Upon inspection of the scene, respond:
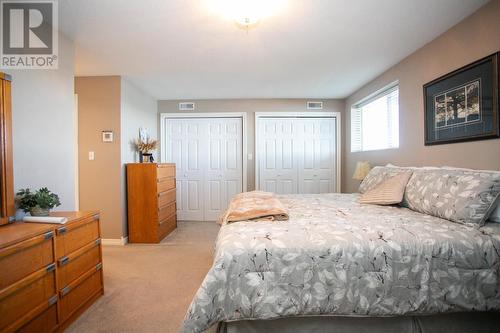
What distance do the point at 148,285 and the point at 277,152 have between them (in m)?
3.20

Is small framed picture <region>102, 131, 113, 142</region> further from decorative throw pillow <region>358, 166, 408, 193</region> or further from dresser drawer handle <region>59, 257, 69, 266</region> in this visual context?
decorative throw pillow <region>358, 166, 408, 193</region>

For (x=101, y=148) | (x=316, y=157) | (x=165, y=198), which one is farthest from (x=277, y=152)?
(x=101, y=148)

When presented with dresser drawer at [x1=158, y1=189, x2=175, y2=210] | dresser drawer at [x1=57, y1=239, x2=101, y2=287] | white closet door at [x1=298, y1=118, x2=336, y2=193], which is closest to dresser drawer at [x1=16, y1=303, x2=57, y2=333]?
dresser drawer at [x1=57, y1=239, x2=101, y2=287]

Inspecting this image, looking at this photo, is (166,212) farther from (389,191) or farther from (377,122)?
(377,122)

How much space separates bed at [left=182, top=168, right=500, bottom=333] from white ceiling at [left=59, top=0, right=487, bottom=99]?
1.72 metres

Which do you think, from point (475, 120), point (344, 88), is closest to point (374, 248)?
point (475, 120)

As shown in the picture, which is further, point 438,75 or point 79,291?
point 438,75

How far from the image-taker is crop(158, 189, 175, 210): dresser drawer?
3.65m

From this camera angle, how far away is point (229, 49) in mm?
2615

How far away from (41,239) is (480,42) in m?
3.42

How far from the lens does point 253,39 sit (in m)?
2.41

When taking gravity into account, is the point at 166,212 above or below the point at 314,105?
below

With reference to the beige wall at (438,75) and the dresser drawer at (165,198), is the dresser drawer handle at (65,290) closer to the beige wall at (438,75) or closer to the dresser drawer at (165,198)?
the dresser drawer at (165,198)

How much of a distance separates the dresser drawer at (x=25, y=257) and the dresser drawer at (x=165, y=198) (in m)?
2.09
